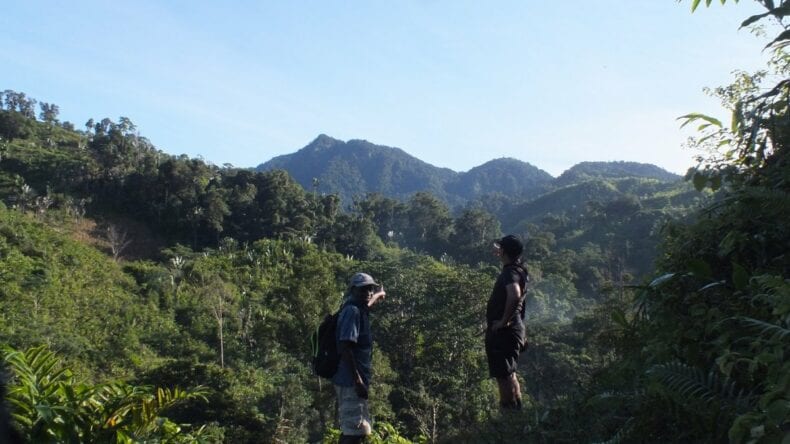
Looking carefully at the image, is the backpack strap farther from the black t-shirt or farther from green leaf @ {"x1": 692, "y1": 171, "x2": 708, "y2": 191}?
green leaf @ {"x1": 692, "y1": 171, "x2": 708, "y2": 191}

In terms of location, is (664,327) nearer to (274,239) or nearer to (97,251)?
(97,251)

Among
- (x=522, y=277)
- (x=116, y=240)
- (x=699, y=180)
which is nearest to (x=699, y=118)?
(x=699, y=180)

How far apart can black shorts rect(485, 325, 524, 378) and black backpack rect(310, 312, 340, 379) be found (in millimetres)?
1038

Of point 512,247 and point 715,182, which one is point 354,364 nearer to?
point 512,247

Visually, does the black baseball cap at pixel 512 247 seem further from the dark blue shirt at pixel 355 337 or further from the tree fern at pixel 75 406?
the tree fern at pixel 75 406

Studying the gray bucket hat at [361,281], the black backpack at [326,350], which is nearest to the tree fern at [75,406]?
the black backpack at [326,350]

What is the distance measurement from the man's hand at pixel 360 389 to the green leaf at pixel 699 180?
2.15m

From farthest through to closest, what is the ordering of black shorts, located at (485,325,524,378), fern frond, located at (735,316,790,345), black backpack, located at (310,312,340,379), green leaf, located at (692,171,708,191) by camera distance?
black shorts, located at (485,325,524,378)
black backpack, located at (310,312,340,379)
green leaf, located at (692,171,708,191)
fern frond, located at (735,316,790,345)

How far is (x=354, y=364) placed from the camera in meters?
3.51

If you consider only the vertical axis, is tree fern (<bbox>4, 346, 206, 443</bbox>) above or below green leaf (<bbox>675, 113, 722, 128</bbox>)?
below

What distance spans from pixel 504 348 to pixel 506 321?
0.23 m

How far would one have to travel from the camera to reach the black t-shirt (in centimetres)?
383

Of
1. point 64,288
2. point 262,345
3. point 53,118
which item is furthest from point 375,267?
point 53,118

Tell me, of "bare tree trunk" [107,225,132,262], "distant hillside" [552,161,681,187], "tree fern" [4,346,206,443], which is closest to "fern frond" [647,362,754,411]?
"tree fern" [4,346,206,443]
